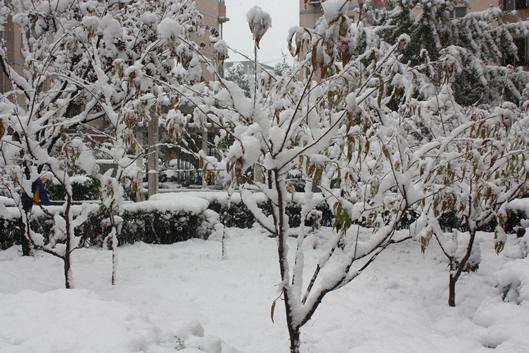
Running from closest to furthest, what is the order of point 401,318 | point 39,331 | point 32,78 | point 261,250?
point 39,331, point 401,318, point 32,78, point 261,250

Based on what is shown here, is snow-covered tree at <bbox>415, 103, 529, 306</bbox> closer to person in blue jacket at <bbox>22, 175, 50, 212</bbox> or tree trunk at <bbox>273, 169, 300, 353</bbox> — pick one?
tree trunk at <bbox>273, 169, 300, 353</bbox>

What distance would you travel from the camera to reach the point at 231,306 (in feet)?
19.9

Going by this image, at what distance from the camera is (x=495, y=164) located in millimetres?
5461

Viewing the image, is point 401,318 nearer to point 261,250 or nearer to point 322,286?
point 322,286

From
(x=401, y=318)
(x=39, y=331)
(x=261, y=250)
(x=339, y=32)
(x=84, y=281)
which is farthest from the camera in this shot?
(x=261, y=250)

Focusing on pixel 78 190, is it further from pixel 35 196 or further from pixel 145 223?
pixel 35 196

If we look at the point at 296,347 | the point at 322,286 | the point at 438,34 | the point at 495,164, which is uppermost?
the point at 438,34

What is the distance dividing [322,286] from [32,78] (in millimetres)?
6969

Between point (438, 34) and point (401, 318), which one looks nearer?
point (401, 318)

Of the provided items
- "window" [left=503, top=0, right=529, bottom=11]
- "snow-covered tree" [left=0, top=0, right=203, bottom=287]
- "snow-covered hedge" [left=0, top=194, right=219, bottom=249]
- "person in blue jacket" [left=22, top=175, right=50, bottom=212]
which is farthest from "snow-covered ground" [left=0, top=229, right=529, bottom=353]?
"window" [left=503, top=0, right=529, bottom=11]

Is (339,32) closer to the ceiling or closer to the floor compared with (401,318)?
closer to the ceiling

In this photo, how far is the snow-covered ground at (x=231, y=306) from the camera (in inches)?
151

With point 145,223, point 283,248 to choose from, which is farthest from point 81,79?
point 283,248

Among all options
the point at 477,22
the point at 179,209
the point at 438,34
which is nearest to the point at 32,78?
the point at 179,209
